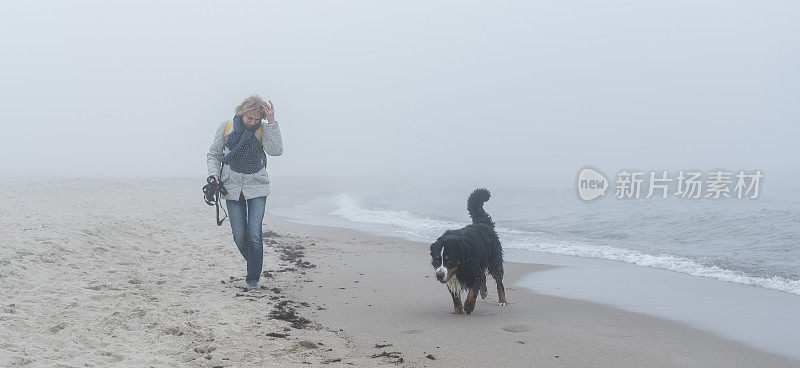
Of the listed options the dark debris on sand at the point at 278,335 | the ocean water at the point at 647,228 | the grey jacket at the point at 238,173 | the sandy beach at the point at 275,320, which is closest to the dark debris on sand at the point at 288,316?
the sandy beach at the point at 275,320

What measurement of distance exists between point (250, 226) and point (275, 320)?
4.55ft

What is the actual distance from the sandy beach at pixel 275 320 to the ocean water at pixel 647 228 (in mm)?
3518

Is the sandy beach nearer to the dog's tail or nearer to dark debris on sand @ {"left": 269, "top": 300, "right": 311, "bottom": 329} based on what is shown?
dark debris on sand @ {"left": 269, "top": 300, "right": 311, "bottom": 329}

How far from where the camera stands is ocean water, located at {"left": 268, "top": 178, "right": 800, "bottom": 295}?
9.36 meters

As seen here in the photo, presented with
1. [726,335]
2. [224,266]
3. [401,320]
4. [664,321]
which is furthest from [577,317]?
[224,266]

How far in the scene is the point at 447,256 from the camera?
221 inches

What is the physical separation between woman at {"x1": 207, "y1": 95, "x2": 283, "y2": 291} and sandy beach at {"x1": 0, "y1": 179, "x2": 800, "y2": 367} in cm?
72

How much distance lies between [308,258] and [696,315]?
18.1ft

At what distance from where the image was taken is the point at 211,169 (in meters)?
5.97

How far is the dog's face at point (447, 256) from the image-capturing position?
5.59 metres

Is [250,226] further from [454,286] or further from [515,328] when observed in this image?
[515,328]

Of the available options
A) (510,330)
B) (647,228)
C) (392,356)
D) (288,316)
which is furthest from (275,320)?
(647,228)

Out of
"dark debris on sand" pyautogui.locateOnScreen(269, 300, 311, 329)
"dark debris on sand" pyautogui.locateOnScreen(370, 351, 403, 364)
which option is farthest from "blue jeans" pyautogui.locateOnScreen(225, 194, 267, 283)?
"dark debris on sand" pyautogui.locateOnScreen(370, 351, 403, 364)

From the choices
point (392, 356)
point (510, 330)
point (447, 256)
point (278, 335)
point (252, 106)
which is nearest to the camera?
point (392, 356)
